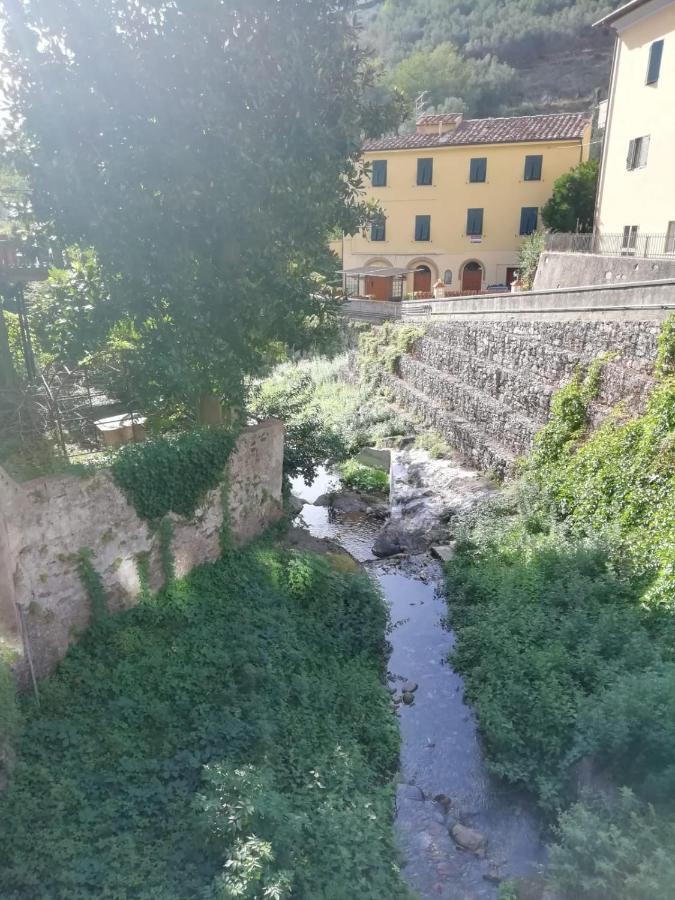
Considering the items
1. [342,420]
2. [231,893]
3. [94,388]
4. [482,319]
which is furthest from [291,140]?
[342,420]

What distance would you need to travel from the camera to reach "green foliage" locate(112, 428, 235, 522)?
8727mm

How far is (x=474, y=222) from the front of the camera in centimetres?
3188

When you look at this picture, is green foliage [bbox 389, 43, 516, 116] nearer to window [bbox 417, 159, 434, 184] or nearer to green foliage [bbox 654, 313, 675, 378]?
window [bbox 417, 159, 434, 184]

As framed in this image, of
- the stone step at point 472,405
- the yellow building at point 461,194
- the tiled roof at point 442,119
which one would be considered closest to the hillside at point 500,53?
the tiled roof at point 442,119

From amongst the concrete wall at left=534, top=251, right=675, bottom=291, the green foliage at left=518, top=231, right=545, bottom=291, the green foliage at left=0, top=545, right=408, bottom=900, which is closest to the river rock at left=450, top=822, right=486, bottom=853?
the green foliage at left=0, top=545, right=408, bottom=900

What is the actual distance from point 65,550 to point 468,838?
6195 millimetres

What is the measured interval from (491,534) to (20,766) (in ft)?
Answer: 30.1

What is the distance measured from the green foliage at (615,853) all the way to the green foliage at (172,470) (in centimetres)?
665

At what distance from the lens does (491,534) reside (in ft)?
41.2

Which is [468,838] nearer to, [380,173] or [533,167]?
[533,167]

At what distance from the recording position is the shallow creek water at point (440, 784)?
681 cm

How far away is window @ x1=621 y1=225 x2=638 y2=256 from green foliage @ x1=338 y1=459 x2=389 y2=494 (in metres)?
10.7

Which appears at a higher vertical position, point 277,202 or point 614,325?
point 277,202

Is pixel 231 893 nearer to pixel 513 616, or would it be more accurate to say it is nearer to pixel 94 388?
pixel 513 616
